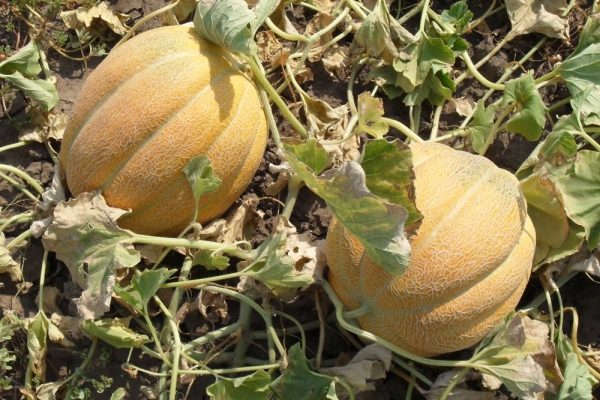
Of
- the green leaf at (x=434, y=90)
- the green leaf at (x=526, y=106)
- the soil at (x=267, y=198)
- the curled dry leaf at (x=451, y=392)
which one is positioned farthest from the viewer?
the green leaf at (x=434, y=90)

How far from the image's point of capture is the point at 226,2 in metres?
2.11

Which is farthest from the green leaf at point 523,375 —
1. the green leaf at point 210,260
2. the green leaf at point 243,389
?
the green leaf at point 210,260

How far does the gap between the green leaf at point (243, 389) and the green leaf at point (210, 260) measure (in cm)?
39

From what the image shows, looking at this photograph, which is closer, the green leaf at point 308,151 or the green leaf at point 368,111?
the green leaf at point 308,151

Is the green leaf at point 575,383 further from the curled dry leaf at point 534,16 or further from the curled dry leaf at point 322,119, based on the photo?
the curled dry leaf at point 534,16

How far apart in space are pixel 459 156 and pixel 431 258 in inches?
14.8

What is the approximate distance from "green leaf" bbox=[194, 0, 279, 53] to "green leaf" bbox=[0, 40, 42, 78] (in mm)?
878

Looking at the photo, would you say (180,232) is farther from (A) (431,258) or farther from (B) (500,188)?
(B) (500,188)

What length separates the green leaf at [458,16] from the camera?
8.91ft

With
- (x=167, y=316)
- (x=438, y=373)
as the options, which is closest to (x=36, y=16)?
(x=167, y=316)

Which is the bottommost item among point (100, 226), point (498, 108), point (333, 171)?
point (100, 226)

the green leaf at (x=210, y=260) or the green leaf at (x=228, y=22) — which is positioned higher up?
the green leaf at (x=228, y=22)

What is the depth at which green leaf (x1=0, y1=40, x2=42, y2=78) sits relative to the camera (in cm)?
261

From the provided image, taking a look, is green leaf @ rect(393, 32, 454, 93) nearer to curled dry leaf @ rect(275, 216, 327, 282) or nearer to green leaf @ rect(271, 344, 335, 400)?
curled dry leaf @ rect(275, 216, 327, 282)
